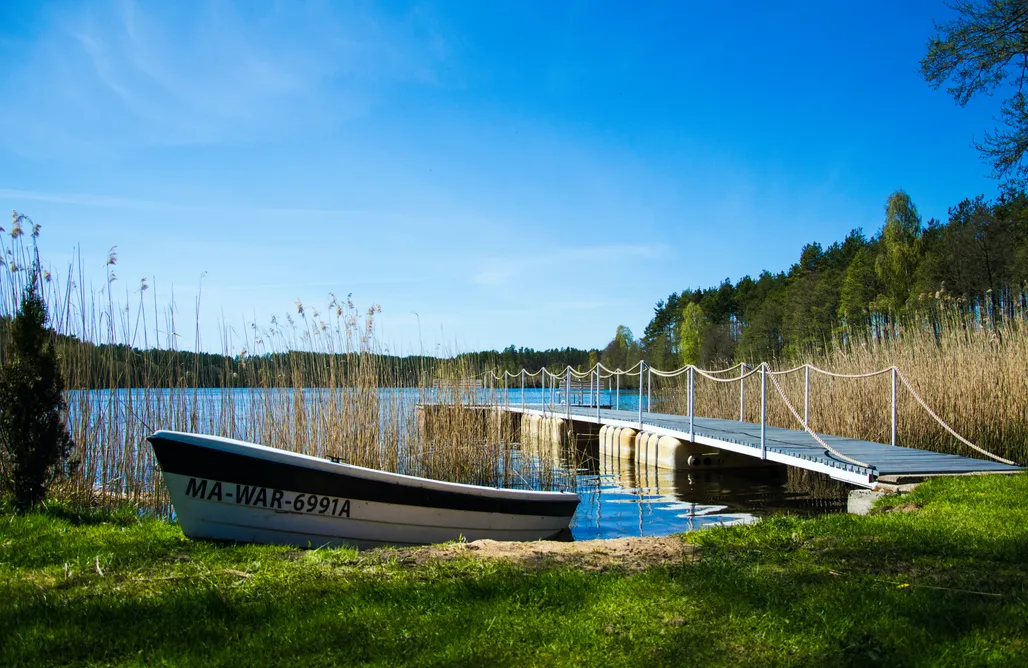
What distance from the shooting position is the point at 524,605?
133 inches

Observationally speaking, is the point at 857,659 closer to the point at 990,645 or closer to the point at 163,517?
the point at 990,645

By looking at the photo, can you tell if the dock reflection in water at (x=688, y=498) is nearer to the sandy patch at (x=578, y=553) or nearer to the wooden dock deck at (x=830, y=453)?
the wooden dock deck at (x=830, y=453)

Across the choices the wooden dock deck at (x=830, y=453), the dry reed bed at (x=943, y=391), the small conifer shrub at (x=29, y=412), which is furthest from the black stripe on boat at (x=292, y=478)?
the dry reed bed at (x=943, y=391)

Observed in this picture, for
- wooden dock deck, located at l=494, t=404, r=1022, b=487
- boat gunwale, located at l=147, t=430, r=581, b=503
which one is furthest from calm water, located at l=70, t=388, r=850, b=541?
boat gunwale, located at l=147, t=430, r=581, b=503

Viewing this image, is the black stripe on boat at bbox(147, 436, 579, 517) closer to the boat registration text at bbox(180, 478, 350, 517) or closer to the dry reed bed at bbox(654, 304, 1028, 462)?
the boat registration text at bbox(180, 478, 350, 517)

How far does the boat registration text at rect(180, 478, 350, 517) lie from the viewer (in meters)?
4.96

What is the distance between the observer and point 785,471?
456 inches

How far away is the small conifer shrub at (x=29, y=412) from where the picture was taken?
5.67 meters

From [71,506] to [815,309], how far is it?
4118 cm

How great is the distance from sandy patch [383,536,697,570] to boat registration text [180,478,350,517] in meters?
0.83

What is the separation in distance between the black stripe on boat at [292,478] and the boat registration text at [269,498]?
38 millimetres

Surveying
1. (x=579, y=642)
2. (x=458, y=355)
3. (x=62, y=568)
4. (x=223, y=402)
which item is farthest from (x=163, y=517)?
(x=579, y=642)

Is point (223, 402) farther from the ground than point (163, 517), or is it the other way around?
point (223, 402)

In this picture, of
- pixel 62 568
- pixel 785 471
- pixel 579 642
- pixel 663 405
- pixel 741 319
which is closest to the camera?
pixel 579 642
